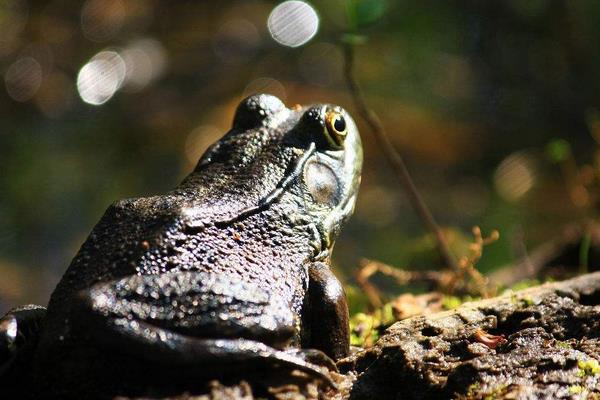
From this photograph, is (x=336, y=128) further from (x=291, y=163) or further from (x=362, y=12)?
(x=362, y=12)

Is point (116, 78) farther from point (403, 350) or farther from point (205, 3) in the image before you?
point (403, 350)

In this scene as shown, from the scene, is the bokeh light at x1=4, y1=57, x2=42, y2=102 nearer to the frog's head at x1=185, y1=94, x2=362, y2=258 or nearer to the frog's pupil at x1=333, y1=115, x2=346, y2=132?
the frog's head at x1=185, y1=94, x2=362, y2=258

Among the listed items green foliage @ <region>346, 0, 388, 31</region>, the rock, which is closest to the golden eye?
green foliage @ <region>346, 0, 388, 31</region>

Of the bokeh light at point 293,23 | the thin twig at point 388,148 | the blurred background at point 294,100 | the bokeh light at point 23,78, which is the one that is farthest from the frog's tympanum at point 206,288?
the bokeh light at point 23,78

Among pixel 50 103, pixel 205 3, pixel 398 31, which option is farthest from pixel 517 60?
pixel 50 103

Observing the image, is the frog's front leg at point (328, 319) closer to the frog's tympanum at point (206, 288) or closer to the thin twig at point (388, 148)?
the frog's tympanum at point (206, 288)

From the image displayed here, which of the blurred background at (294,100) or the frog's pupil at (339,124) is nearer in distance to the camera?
the frog's pupil at (339,124)
